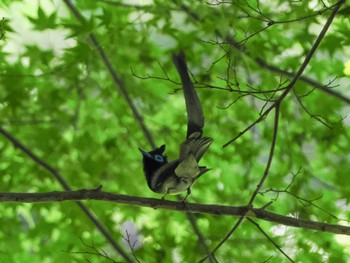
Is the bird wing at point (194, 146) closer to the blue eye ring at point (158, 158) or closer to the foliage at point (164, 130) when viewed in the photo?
the blue eye ring at point (158, 158)

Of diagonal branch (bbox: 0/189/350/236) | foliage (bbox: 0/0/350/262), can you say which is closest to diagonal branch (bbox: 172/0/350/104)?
foliage (bbox: 0/0/350/262)

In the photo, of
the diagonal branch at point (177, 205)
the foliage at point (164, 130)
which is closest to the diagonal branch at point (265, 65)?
the foliage at point (164, 130)

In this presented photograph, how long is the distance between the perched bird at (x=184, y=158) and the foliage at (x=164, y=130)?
40.1 inches

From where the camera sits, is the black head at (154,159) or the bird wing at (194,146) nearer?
the bird wing at (194,146)

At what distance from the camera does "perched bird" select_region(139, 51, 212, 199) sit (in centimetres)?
136

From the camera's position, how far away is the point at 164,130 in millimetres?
2869

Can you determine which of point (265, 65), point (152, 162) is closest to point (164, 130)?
point (265, 65)

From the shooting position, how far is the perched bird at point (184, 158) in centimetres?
136

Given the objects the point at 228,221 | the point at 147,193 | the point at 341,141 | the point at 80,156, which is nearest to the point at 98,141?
the point at 80,156

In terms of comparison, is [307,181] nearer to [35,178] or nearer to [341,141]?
[341,141]

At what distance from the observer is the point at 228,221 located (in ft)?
8.59

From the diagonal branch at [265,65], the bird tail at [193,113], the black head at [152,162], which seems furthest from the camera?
the diagonal branch at [265,65]

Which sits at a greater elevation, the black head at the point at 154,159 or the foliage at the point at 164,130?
the foliage at the point at 164,130

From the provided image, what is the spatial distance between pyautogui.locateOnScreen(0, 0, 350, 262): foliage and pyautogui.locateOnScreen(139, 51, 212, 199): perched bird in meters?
1.02
